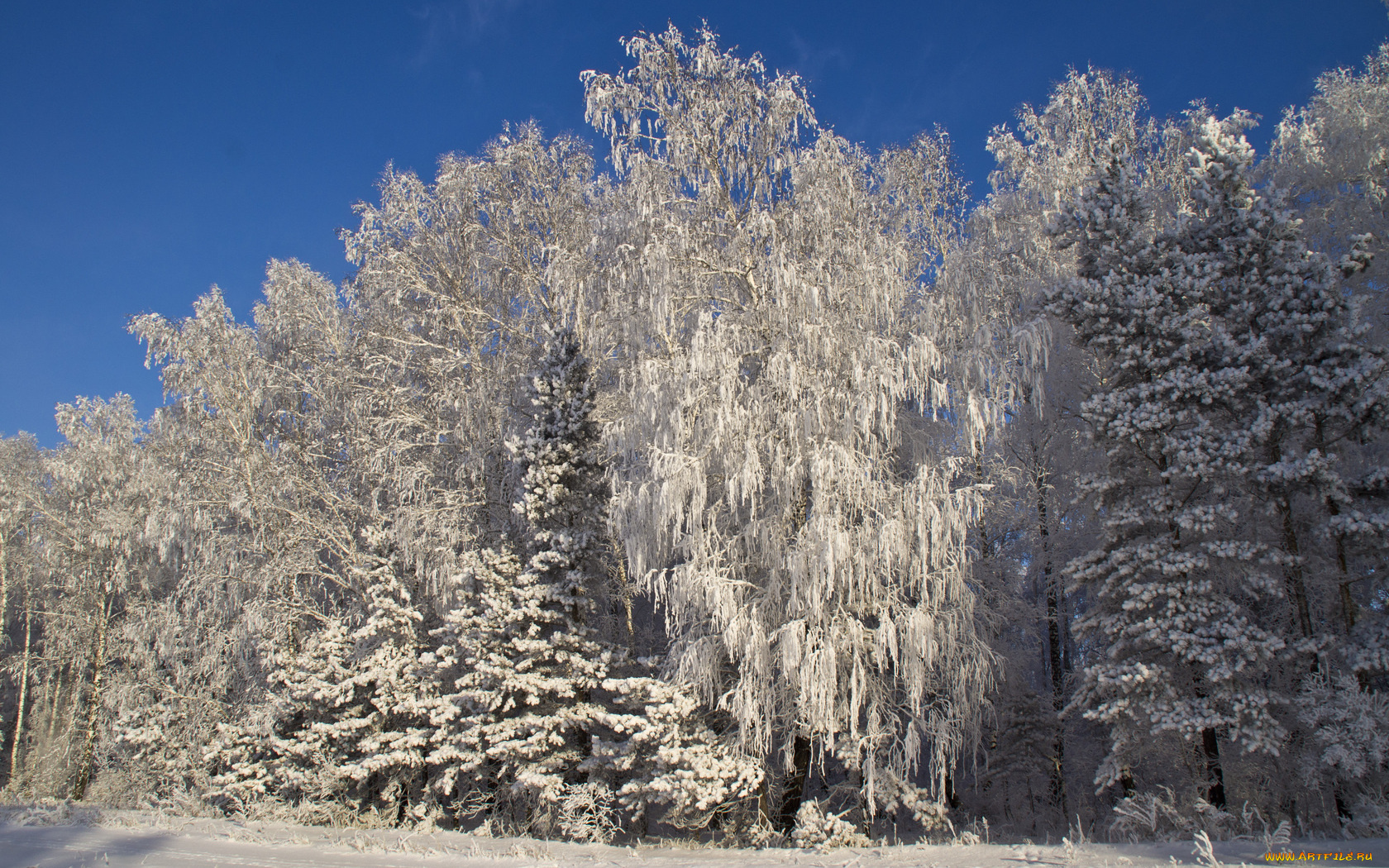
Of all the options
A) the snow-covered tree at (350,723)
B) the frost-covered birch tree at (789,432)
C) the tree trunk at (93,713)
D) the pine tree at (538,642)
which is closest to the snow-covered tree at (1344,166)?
the frost-covered birch tree at (789,432)

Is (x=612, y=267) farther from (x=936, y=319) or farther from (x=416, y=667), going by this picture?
(x=416, y=667)

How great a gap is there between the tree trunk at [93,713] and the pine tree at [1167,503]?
910 inches

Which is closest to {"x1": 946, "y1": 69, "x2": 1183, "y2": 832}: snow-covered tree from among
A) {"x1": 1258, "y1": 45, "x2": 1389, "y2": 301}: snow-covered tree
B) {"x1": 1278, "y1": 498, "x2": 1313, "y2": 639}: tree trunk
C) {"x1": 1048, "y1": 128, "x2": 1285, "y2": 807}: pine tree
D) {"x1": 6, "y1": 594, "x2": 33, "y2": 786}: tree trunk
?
{"x1": 1048, "y1": 128, "x2": 1285, "y2": 807}: pine tree

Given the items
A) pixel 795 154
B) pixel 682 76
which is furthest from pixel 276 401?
pixel 795 154

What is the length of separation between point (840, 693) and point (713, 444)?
144 inches

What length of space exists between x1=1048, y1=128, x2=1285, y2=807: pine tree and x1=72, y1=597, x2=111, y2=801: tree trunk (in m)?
23.1

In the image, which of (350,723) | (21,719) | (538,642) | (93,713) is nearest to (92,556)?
(93,713)

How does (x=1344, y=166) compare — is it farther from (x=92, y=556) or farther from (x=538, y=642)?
(x=92, y=556)

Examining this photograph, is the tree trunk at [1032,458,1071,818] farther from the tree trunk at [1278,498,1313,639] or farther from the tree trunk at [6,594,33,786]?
the tree trunk at [6,594,33,786]

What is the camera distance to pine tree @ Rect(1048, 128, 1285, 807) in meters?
8.95

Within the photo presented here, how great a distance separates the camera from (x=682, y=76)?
12375mm

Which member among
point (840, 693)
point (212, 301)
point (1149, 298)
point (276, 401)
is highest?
point (212, 301)

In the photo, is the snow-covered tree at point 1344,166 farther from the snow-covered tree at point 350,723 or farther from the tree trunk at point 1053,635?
the snow-covered tree at point 350,723

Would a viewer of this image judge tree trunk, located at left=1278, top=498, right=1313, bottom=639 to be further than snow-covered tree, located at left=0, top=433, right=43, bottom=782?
No
